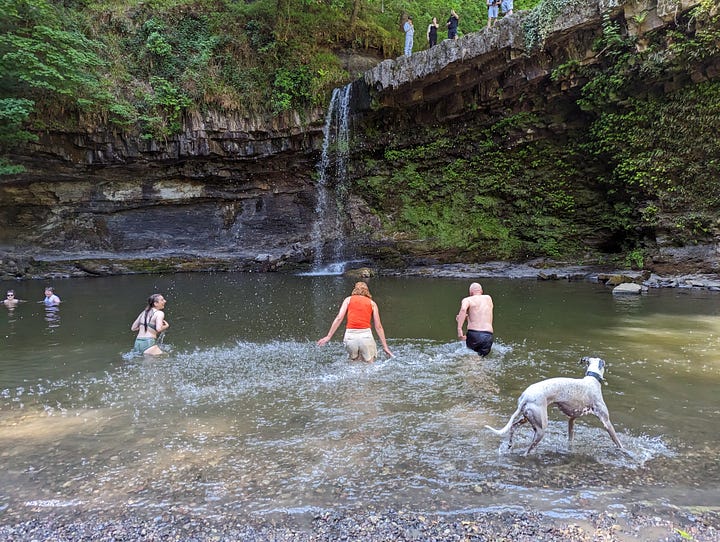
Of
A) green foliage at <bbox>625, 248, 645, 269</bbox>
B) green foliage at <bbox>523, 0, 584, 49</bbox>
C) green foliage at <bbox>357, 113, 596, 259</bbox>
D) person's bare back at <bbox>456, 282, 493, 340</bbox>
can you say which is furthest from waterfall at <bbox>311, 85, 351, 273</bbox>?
person's bare back at <bbox>456, 282, 493, 340</bbox>

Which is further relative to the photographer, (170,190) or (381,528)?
(170,190)

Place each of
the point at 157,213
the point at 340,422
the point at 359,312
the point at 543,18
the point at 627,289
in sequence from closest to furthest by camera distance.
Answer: the point at 340,422, the point at 359,312, the point at 627,289, the point at 543,18, the point at 157,213

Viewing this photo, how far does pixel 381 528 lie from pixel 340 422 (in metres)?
1.84

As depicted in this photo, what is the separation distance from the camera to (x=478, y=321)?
24.9ft

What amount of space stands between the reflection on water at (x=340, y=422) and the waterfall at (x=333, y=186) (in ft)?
44.8

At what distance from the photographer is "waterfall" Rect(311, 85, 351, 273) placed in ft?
75.8

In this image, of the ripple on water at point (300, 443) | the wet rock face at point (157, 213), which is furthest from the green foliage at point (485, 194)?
the ripple on water at point (300, 443)

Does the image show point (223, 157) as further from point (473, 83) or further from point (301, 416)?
point (301, 416)

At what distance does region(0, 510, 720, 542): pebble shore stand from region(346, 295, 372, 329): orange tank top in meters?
3.79

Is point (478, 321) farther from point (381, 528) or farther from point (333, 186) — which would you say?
point (333, 186)

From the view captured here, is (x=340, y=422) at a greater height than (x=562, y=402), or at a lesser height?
lesser

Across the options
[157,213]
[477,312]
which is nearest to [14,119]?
[157,213]

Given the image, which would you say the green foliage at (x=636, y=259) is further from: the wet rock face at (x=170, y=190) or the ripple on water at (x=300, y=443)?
the wet rock face at (x=170, y=190)

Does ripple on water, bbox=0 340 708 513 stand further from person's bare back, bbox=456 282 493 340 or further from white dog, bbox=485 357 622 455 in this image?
person's bare back, bbox=456 282 493 340
